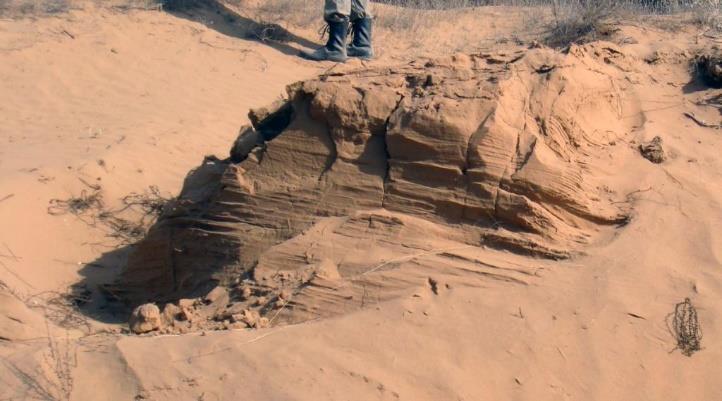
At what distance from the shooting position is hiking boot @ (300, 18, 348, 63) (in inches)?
360

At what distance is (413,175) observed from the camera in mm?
4113

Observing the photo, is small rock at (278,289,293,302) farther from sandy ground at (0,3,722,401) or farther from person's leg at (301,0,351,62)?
person's leg at (301,0,351,62)

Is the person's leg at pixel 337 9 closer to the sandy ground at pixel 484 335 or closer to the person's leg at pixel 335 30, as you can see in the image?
the person's leg at pixel 335 30

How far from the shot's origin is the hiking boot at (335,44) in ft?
30.0

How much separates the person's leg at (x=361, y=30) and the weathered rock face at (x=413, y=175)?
4767 millimetres

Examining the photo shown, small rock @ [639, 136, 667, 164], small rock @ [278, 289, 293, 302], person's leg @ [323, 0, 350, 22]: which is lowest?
small rock @ [278, 289, 293, 302]

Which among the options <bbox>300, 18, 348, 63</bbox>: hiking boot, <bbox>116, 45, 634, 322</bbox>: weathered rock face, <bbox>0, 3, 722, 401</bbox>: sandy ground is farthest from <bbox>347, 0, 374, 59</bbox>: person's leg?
<bbox>116, 45, 634, 322</bbox>: weathered rock face

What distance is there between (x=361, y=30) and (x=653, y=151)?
5297 millimetres

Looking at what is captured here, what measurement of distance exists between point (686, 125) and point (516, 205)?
5.55 ft

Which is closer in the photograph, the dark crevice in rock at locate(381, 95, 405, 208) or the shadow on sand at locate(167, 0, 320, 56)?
the dark crevice in rock at locate(381, 95, 405, 208)

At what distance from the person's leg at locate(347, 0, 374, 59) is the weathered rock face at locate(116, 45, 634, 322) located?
477 cm

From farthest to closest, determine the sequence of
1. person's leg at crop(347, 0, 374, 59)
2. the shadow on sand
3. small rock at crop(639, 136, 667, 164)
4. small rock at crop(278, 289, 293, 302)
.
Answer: the shadow on sand < person's leg at crop(347, 0, 374, 59) < small rock at crop(639, 136, 667, 164) < small rock at crop(278, 289, 293, 302)

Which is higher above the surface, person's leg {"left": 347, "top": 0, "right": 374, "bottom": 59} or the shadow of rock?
person's leg {"left": 347, "top": 0, "right": 374, "bottom": 59}

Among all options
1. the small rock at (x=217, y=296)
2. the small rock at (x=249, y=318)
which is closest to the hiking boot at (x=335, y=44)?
the small rock at (x=217, y=296)
